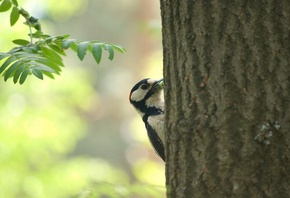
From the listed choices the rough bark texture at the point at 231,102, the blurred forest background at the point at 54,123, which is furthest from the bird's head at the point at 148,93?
the rough bark texture at the point at 231,102

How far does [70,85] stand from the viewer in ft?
36.9

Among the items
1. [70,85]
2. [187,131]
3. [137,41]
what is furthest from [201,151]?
[137,41]

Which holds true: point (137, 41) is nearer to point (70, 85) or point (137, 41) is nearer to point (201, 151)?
point (70, 85)

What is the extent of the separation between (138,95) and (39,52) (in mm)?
2043

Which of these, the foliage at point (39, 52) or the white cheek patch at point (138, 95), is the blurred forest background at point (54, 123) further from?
the foliage at point (39, 52)

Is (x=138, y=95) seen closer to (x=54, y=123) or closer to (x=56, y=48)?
(x=56, y=48)

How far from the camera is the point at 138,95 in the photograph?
5137mm

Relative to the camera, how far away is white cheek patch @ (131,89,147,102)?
5099mm

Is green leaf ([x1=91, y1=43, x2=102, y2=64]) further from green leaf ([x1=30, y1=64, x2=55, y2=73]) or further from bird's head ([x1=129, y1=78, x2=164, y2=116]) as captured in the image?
bird's head ([x1=129, y1=78, x2=164, y2=116])

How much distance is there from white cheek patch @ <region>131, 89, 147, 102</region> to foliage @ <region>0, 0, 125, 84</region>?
192 cm

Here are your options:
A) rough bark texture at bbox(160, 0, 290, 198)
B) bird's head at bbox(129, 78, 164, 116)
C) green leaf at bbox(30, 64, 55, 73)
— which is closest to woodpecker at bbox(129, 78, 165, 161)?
bird's head at bbox(129, 78, 164, 116)

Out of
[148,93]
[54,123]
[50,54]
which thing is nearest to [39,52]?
[50,54]

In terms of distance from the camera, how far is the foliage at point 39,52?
2953mm

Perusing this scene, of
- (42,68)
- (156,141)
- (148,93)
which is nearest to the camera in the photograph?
(42,68)
